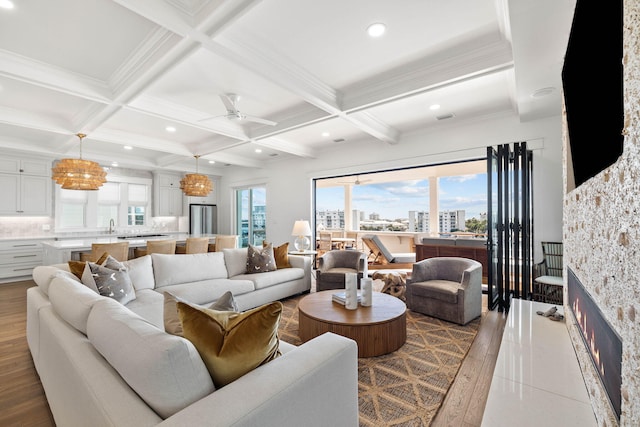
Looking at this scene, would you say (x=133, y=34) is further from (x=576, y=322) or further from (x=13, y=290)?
(x=13, y=290)

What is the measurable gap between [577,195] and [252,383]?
2.36 meters

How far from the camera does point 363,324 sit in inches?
99.7

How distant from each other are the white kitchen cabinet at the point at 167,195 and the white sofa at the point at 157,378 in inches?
262

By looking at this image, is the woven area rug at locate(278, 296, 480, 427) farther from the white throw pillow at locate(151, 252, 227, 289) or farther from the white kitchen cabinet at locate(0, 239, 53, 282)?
the white kitchen cabinet at locate(0, 239, 53, 282)

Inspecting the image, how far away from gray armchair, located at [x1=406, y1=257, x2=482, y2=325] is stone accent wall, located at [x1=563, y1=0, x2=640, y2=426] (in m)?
1.68

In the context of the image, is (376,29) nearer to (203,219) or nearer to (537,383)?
(537,383)

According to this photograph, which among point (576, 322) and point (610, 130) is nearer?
point (610, 130)

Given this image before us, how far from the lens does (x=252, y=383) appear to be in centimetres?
110

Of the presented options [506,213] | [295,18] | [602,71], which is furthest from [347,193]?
[602,71]

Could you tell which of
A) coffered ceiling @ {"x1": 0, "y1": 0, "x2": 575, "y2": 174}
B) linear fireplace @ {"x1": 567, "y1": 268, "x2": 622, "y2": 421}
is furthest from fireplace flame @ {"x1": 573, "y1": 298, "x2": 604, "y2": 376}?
coffered ceiling @ {"x1": 0, "y1": 0, "x2": 575, "y2": 174}

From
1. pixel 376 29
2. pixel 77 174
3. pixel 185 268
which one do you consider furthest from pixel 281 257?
pixel 376 29

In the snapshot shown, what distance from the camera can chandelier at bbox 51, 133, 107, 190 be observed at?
4.22 m

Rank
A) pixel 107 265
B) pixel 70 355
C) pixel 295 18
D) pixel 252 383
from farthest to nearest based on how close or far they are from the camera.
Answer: pixel 107 265, pixel 295 18, pixel 70 355, pixel 252 383

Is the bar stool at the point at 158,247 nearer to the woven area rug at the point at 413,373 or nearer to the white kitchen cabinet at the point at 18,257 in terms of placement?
the woven area rug at the point at 413,373
